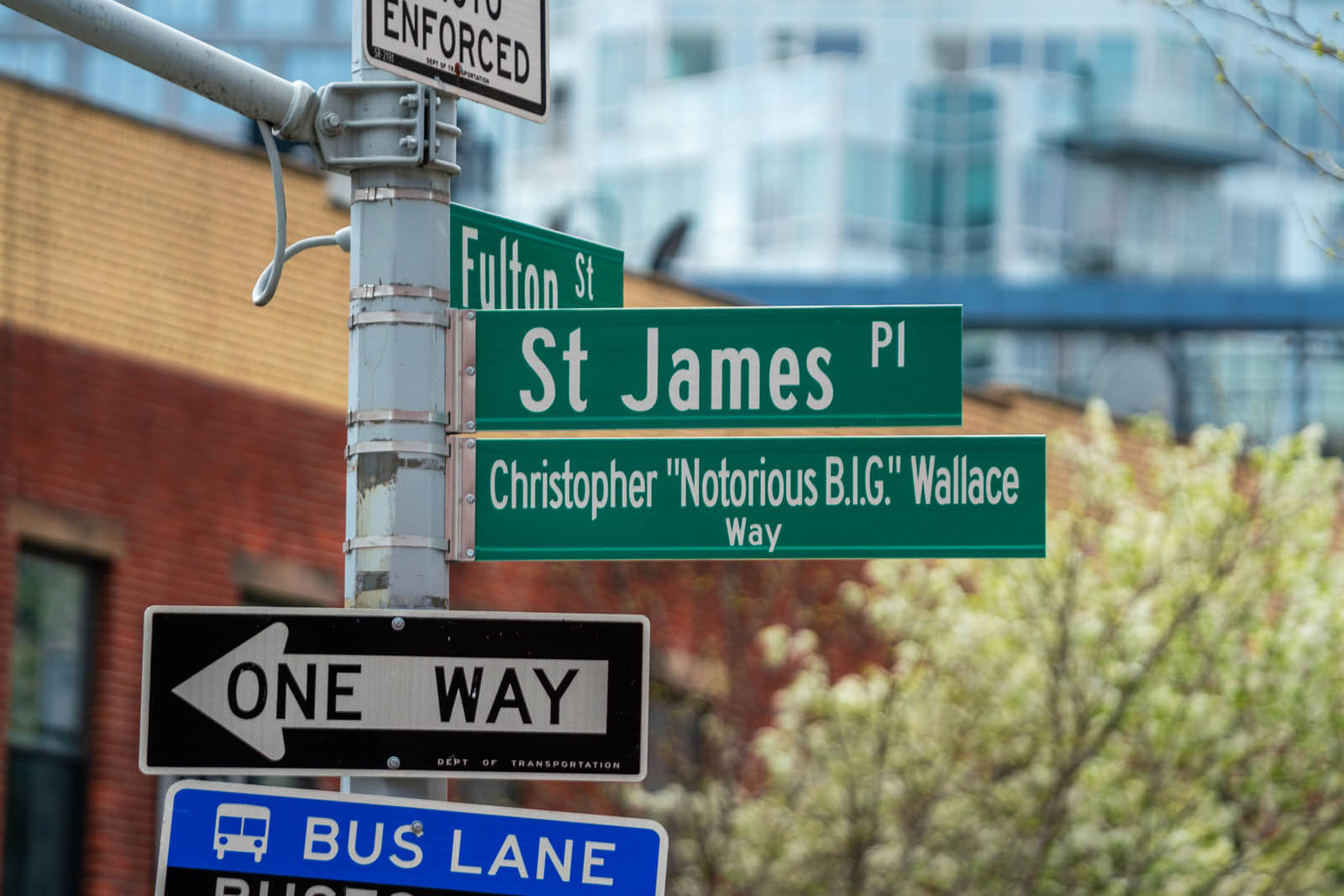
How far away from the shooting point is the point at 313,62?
52844mm

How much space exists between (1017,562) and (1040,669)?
84 centimetres

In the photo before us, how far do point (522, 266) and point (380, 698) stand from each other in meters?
1.20

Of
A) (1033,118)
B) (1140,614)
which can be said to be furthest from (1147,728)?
(1033,118)

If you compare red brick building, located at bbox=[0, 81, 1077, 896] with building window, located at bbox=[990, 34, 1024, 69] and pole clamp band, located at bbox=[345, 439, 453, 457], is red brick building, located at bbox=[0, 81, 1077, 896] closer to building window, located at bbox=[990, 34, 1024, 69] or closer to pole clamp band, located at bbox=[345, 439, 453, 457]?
pole clamp band, located at bbox=[345, 439, 453, 457]

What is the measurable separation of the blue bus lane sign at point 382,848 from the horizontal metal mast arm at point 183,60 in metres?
1.51

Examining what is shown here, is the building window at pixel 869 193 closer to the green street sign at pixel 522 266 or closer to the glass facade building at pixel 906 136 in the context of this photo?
the glass facade building at pixel 906 136

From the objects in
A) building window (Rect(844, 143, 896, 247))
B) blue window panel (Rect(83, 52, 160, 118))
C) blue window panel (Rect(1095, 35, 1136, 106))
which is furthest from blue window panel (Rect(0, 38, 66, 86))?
blue window panel (Rect(1095, 35, 1136, 106))

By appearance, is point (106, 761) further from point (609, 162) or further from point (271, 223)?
point (609, 162)

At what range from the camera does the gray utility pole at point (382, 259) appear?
193 inches

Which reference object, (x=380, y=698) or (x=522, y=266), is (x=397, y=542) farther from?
(x=522, y=266)

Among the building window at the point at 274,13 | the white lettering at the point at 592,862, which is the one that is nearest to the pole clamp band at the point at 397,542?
the white lettering at the point at 592,862

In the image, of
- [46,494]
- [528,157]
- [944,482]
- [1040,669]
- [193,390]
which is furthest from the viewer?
[528,157]

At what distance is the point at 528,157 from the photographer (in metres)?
58.5

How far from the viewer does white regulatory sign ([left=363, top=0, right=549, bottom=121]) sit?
16.5 feet
